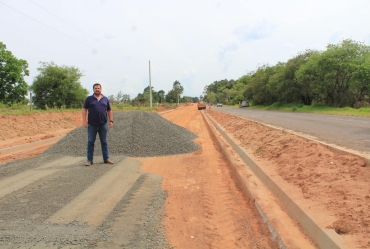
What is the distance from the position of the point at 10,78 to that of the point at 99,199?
36918 mm

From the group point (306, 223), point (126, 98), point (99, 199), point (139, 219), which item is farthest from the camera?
point (126, 98)

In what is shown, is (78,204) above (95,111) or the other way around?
the other way around

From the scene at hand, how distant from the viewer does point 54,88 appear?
33.1 meters

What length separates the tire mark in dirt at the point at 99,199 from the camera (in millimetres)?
3602

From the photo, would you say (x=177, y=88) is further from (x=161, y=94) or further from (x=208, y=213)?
(x=208, y=213)

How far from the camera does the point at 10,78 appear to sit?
34.4 metres

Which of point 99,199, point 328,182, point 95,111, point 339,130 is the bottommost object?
point 99,199

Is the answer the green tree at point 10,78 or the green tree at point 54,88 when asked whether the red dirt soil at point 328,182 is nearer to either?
the green tree at point 54,88

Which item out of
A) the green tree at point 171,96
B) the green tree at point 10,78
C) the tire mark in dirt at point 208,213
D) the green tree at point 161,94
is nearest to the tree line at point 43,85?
the green tree at point 10,78

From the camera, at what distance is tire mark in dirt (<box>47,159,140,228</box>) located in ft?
11.8

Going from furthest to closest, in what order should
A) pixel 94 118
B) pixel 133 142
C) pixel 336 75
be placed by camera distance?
pixel 336 75 → pixel 133 142 → pixel 94 118

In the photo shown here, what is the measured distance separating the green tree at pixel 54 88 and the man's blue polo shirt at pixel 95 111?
28359mm

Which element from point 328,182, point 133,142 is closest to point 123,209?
point 328,182

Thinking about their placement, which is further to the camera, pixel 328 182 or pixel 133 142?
pixel 133 142
